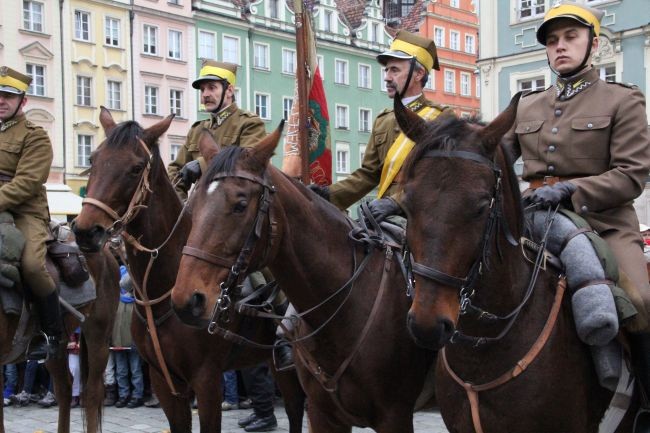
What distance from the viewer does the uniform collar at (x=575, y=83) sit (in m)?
4.20

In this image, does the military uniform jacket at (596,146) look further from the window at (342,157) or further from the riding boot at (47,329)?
the window at (342,157)

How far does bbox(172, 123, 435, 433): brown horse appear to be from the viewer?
161 inches

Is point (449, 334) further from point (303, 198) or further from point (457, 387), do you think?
point (303, 198)

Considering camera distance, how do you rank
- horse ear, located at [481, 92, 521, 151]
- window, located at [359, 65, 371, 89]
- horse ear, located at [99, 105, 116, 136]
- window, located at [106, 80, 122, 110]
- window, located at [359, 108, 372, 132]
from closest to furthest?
horse ear, located at [481, 92, 521, 151] < horse ear, located at [99, 105, 116, 136] < window, located at [106, 80, 122, 110] < window, located at [359, 108, 372, 132] < window, located at [359, 65, 371, 89]

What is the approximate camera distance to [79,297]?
7.64 metres

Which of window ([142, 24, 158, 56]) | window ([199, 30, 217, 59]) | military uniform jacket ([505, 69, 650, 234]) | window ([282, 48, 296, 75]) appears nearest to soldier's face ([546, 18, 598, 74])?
military uniform jacket ([505, 69, 650, 234])

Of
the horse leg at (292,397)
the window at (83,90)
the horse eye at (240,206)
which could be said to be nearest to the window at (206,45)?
the window at (83,90)

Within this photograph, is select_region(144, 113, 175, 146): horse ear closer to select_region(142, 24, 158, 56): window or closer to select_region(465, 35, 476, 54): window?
select_region(142, 24, 158, 56): window

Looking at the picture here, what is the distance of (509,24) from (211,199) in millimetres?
27359

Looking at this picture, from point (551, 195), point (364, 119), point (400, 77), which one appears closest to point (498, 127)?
point (551, 195)

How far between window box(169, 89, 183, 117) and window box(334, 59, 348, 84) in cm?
1141

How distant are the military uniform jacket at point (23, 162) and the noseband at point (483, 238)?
467 cm

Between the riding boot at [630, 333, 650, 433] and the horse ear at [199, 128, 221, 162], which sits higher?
the horse ear at [199, 128, 221, 162]

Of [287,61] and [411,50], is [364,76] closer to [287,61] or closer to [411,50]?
[287,61]
